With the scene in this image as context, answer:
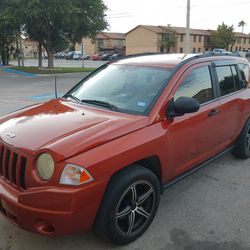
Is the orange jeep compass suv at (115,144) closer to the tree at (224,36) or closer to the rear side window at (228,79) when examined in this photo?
the rear side window at (228,79)

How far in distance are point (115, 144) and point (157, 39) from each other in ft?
209

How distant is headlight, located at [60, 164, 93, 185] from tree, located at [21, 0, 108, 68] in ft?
64.7

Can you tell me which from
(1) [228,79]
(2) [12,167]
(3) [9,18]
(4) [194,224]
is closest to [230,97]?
(1) [228,79]

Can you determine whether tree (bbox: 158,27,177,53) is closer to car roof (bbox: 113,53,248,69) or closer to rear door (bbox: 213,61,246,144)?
rear door (bbox: 213,61,246,144)

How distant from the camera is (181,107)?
3.19 m

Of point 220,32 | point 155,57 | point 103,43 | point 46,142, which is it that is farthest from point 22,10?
point 103,43

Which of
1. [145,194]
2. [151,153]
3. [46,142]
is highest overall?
[46,142]

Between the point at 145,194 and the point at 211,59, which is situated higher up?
the point at 211,59

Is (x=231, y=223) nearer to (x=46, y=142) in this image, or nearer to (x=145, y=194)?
(x=145, y=194)

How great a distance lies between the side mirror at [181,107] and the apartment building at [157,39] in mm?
61033

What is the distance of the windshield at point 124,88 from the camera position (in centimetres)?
337

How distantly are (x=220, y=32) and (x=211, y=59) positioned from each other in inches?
2689

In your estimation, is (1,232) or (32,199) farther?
(1,232)

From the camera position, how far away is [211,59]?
4.16 m
